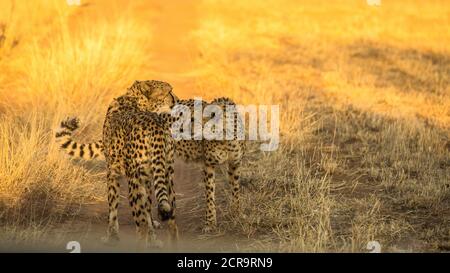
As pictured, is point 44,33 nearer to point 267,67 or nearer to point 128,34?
point 128,34

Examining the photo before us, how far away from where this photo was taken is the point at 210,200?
6410 millimetres

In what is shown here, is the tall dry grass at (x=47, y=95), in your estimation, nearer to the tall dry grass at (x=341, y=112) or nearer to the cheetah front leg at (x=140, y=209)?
the cheetah front leg at (x=140, y=209)

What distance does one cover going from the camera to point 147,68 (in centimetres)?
1138

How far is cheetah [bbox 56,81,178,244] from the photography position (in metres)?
5.70

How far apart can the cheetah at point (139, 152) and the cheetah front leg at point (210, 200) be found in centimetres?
45

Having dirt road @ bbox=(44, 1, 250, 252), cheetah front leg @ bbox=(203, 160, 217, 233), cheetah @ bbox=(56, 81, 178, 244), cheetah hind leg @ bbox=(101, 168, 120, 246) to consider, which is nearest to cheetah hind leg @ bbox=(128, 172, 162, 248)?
cheetah @ bbox=(56, 81, 178, 244)

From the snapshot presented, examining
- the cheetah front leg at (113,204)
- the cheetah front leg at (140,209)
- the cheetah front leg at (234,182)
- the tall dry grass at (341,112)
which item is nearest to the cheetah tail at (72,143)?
the cheetah front leg at (113,204)

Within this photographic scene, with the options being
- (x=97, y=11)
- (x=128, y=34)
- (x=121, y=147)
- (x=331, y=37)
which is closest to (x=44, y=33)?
(x=128, y=34)

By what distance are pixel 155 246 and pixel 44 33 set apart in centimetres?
653

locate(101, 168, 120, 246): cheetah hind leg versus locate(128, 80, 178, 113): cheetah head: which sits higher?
locate(128, 80, 178, 113): cheetah head

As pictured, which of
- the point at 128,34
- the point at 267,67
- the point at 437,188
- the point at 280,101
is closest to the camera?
the point at 437,188

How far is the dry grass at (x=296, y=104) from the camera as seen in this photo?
6.33m

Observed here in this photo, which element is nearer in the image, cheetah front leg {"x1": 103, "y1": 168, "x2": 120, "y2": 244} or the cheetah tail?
cheetah front leg {"x1": 103, "y1": 168, "x2": 120, "y2": 244}
